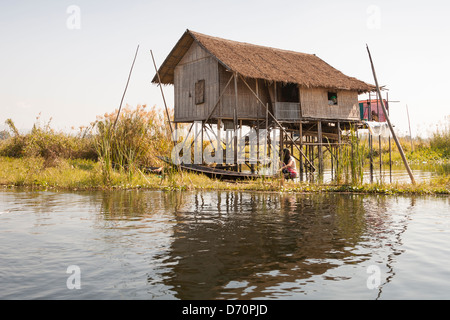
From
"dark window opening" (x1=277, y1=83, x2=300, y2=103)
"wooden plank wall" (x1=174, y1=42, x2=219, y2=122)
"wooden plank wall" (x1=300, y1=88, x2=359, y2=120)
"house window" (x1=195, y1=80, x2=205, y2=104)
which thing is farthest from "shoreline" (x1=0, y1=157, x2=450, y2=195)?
"dark window opening" (x1=277, y1=83, x2=300, y2=103)

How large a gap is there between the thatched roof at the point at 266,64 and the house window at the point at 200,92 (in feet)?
5.80

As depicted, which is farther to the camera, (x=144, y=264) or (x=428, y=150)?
(x=428, y=150)

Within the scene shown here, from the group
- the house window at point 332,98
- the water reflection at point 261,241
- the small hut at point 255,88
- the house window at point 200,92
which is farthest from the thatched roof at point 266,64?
the water reflection at point 261,241

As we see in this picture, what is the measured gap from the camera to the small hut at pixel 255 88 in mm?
18453

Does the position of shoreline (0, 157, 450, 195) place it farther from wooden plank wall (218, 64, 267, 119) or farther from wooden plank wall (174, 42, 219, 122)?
wooden plank wall (174, 42, 219, 122)

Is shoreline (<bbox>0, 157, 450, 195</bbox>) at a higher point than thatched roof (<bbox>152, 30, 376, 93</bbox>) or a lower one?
lower

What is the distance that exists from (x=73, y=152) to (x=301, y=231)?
15574 millimetres

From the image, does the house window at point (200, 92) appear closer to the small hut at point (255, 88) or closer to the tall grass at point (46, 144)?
the small hut at point (255, 88)

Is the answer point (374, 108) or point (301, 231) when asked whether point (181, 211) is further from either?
point (374, 108)

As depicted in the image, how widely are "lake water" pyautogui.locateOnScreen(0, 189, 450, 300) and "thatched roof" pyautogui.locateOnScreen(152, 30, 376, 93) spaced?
29.3 ft

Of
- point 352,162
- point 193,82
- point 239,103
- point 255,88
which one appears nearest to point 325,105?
point 255,88

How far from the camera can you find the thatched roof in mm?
17984
